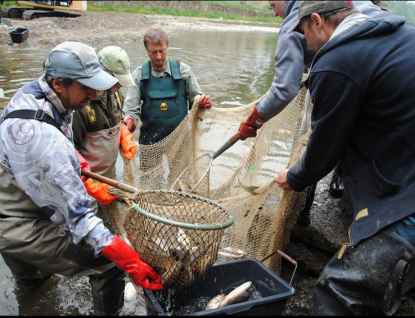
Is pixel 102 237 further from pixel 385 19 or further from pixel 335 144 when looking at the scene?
pixel 385 19

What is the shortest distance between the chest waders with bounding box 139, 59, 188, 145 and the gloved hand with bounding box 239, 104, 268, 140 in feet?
4.05

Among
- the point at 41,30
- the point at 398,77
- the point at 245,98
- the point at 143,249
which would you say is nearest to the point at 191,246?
the point at 143,249

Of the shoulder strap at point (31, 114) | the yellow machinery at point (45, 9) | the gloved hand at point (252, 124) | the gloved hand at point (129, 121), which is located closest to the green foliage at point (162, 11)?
the yellow machinery at point (45, 9)

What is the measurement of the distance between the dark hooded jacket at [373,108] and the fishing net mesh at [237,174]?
2.90ft

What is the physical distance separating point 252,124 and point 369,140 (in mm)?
1484

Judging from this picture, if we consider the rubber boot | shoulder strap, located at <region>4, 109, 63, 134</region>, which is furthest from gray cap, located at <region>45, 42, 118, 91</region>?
the rubber boot

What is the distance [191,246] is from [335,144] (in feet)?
3.13

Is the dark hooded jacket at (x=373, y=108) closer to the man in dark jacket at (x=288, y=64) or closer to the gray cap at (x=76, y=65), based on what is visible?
the man in dark jacket at (x=288, y=64)

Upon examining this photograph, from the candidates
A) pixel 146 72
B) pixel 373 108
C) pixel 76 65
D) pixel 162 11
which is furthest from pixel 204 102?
pixel 162 11

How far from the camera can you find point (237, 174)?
3.82 metres

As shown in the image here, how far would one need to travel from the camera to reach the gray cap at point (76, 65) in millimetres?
2174

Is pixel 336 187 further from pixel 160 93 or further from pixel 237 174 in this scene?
pixel 160 93

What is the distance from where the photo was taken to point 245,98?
10359 mm

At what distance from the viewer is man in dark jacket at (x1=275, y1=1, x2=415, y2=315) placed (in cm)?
182
